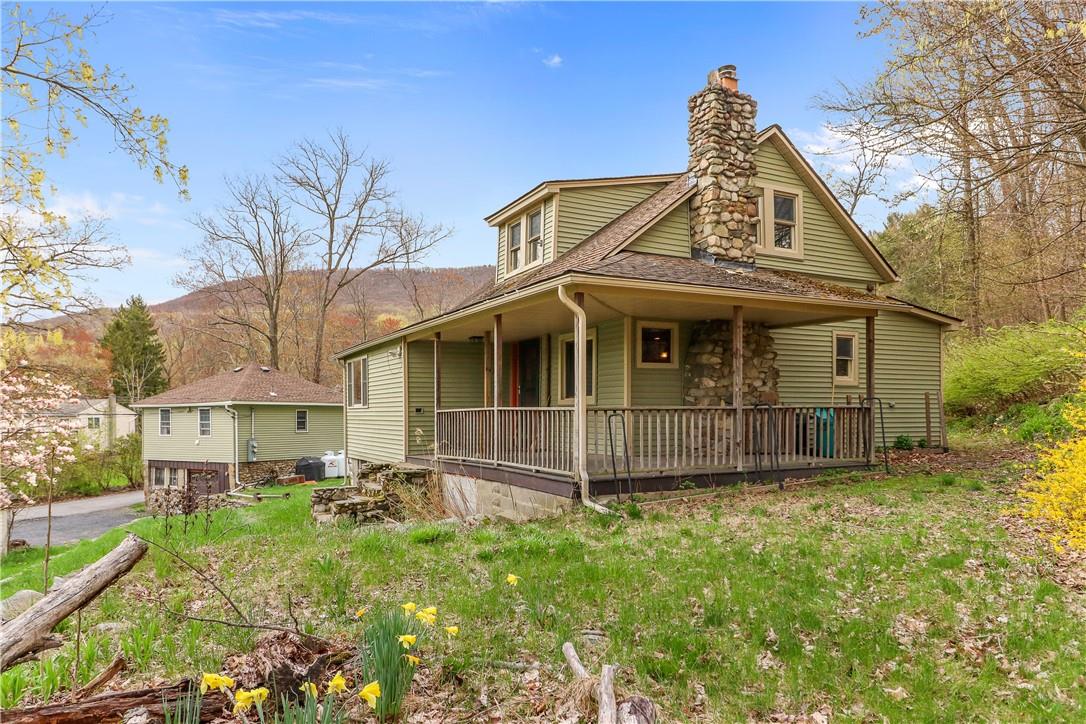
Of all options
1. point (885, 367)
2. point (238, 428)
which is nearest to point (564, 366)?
point (885, 367)

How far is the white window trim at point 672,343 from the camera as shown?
11906 millimetres

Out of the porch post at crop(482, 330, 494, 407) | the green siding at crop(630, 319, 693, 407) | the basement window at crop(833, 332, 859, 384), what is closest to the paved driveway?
the porch post at crop(482, 330, 494, 407)

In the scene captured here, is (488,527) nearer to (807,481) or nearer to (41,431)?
(807,481)

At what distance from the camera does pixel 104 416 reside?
41.8 metres

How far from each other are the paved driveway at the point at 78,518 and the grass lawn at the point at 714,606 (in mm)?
16924

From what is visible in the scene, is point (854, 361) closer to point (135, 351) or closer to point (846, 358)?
point (846, 358)

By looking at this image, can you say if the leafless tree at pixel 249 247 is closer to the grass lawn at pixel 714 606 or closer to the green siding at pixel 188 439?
the green siding at pixel 188 439

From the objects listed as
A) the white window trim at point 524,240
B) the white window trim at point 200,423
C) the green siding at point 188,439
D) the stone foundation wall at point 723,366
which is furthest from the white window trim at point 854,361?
the white window trim at point 200,423

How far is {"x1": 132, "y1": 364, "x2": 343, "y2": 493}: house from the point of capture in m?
26.5

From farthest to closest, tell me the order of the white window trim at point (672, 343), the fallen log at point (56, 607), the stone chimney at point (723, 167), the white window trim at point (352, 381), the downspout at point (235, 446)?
the downspout at point (235, 446) → the white window trim at point (352, 381) → the stone chimney at point (723, 167) → the white window trim at point (672, 343) → the fallen log at point (56, 607)

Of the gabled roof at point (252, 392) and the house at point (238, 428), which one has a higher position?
the gabled roof at point (252, 392)

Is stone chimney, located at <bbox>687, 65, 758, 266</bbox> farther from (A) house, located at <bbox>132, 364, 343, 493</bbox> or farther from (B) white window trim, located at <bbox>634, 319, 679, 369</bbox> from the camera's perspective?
(A) house, located at <bbox>132, 364, 343, 493</bbox>

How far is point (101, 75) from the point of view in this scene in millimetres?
4379

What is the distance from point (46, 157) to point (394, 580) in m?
4.41
